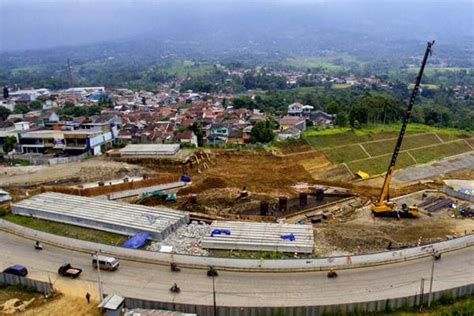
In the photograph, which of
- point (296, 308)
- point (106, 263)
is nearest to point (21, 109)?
point (106, 263)

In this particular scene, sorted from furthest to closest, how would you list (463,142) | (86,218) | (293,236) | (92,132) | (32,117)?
(32,117), (463,142), (92,132), (86,218), (293,236)

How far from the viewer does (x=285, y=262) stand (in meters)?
19.7

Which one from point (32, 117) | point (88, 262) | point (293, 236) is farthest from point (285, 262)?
point (32, 117)

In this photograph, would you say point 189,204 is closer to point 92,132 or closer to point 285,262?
point 285,262

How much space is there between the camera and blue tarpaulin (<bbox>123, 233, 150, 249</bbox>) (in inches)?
859

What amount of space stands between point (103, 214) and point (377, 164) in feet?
81.9

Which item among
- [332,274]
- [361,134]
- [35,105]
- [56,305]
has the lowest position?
[56,305]

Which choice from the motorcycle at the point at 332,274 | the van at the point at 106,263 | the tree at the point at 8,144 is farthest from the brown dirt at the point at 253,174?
the tree at the point at 8,144

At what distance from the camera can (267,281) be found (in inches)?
739

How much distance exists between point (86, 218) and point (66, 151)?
686 inches

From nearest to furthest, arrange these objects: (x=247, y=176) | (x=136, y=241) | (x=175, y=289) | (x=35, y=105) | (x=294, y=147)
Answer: (x=175, y=289) < (x=136, y=241) < (x=247, y=176) < (x=294, y=147) < (x=35, y=105)

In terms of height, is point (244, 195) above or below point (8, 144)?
below

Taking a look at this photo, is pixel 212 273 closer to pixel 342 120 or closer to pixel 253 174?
pixel 253 174

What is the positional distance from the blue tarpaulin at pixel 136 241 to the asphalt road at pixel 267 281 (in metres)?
1.40
